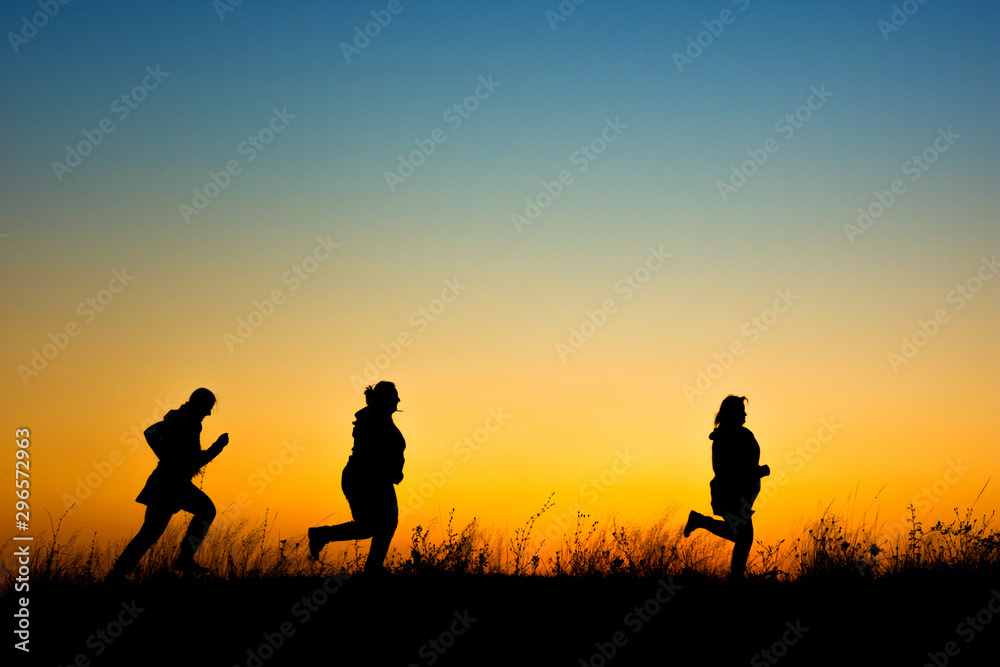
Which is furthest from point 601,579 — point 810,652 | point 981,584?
point 981,584

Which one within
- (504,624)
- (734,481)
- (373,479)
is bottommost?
(504,624)

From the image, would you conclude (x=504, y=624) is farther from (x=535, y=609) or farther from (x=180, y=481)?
(x=180, y=481)

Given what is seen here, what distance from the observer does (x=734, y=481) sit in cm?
916

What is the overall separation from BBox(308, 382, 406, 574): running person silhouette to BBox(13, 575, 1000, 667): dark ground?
455mm

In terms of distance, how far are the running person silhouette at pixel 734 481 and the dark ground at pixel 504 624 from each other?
0.67 m

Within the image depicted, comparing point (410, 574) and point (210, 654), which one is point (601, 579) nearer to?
point (410, 574)

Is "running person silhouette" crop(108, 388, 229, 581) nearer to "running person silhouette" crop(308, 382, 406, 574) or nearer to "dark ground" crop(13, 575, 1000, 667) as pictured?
"dark ground" crop(13, 575, 1000, 667)

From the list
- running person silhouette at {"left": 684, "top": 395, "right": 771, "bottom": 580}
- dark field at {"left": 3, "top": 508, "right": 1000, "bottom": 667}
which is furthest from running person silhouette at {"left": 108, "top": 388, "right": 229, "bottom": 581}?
running person silhouette at {"left": 684, "top": 395, "right": 771, "bottom": 580}

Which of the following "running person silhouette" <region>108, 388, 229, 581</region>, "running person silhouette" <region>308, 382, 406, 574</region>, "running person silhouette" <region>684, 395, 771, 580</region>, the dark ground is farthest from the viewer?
"running person silhouette" <region>684, 395, 771, 580</region>

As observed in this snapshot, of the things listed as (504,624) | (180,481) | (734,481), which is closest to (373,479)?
(180,481)

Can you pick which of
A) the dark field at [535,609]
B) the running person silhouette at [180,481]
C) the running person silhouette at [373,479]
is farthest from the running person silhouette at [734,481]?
the running person silhouette at [180,481]

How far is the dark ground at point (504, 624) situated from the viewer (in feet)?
20.3

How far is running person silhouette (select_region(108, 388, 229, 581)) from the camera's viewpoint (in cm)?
848

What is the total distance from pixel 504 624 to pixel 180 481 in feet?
11.7
